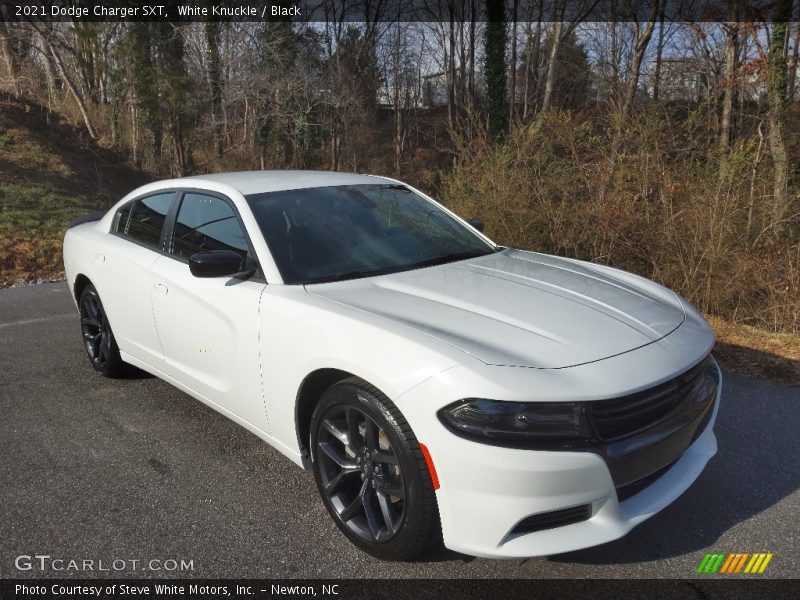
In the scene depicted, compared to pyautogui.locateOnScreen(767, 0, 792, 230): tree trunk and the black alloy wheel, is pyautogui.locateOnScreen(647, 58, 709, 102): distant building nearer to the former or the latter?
pyautogui.locateOnScreen(767, 0, 792, 230): tree trunk

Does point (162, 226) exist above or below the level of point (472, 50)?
below

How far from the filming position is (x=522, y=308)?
9.20 feet

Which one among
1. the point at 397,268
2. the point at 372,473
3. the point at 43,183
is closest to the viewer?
the point at 372,473

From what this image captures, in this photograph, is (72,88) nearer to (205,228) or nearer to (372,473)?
(205,228)

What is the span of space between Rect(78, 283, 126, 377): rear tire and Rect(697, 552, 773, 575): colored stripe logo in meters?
3.97

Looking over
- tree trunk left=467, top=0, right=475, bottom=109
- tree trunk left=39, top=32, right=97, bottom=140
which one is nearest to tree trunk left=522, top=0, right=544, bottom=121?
tree trunk left=467, top=0, right=475, bottom=109

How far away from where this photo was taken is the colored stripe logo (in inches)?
100

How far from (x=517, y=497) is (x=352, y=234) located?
1834mm

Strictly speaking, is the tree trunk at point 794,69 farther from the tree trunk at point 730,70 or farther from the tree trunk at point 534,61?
the tree trunk at point 534,61

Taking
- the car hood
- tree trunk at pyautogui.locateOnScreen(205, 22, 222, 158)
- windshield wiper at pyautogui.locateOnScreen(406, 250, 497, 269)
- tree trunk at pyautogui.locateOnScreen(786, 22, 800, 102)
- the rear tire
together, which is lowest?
the rear tire

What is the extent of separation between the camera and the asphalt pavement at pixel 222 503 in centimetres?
262

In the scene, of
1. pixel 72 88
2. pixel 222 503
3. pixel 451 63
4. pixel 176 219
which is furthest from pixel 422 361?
pixel 451 63

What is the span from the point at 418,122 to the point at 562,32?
8.77m

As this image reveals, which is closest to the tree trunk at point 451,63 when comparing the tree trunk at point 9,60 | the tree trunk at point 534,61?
the tree trunk at point 534,61
